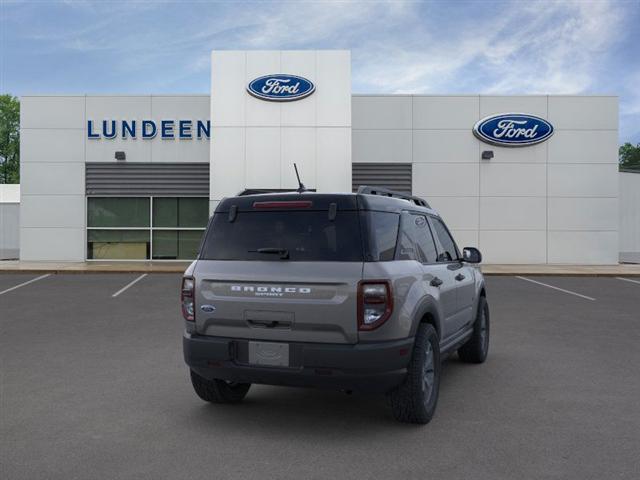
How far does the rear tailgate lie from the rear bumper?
3.0 inches

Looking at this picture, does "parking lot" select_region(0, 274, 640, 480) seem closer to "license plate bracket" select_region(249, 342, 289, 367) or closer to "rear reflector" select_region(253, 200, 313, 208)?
"license plate bracket" select_region(249, 342, 289, 367)

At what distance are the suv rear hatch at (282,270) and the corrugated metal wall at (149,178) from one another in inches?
663

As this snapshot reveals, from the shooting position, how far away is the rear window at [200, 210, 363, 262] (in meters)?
4.20

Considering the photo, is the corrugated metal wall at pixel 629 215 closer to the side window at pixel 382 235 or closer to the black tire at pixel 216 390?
the side window at pixel 382 235

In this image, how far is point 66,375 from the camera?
5.97 meters

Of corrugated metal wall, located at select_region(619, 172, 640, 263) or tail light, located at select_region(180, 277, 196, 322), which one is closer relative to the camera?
tail light, located at select_region(180, 277, 196, 322)

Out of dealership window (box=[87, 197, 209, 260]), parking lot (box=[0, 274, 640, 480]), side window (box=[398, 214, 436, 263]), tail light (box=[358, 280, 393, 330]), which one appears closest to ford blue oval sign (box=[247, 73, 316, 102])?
dealership window (box=[87, 197, 209, 260])

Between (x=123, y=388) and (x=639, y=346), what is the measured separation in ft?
20.6

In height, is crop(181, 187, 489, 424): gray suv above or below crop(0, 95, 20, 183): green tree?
below

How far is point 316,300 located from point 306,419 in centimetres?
115

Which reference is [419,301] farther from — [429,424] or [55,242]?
[55,242]

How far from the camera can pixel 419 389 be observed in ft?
14.2

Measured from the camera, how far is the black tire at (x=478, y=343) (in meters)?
6.43

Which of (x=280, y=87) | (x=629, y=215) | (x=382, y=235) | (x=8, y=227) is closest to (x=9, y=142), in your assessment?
(x=8, y=227)
